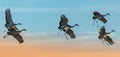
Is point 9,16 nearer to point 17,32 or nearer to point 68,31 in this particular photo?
point 17,32

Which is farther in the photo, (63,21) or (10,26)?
(10,26)

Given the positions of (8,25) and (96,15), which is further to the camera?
(8,25)

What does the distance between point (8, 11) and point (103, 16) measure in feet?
39.0

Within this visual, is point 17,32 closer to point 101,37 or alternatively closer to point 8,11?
point 8,11

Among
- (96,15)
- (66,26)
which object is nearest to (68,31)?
(66,26)

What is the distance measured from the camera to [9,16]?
163 ft

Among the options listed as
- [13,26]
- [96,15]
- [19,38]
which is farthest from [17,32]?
[96,15]

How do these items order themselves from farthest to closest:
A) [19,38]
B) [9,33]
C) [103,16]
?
[19,38] → [9,33] → [103,16]

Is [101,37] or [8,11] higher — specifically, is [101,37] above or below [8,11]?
below

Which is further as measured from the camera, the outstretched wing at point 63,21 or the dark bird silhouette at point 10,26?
the dark bird silhouette at point 10,26

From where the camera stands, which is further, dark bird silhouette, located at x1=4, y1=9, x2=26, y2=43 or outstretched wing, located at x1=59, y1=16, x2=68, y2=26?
dark bird silhouette, located at x1=4, y1=9, x2=26, y2=43

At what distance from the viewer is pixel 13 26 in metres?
47.9

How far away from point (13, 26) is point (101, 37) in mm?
10662

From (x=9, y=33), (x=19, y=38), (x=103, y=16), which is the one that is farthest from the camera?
(x=19, y=38)
